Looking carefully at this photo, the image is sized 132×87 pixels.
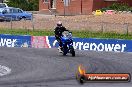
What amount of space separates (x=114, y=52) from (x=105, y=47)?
121cm

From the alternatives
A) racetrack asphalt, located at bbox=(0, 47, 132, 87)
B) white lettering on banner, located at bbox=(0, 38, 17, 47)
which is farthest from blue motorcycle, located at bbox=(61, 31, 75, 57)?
white lettering on banner, located at bbox=(0, 38, 17, 47)

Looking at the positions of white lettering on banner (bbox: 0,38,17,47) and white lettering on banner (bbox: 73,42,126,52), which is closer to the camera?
white lettering on banner (bbox: 73,42,126,52)

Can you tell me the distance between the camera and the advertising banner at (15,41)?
1260 inches

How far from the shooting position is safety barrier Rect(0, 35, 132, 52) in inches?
1144

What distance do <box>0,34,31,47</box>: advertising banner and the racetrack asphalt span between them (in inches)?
84.3

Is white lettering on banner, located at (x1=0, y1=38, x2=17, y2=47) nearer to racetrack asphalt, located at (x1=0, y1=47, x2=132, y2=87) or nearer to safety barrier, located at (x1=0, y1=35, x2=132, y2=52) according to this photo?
safety barrier, located at (x1=0, y1=35, x2=132, y2=52)

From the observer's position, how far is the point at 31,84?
14.9m

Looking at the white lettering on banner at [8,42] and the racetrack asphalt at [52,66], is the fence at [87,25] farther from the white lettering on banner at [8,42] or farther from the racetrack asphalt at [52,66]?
the racetrack asphalt at [52,66]

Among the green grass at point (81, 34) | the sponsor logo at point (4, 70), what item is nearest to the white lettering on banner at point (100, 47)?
the green grass at point (81, 34)

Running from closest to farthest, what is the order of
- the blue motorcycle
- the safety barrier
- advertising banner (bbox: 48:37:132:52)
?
the blue motorcycle → advertising banner (bbox: 48:37:132:52) → the safety barrier

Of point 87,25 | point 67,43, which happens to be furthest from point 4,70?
point 87,25

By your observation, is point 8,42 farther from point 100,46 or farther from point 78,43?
point 100,46

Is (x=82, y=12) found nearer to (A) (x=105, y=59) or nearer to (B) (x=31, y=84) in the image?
(A) (x=105, y=59)

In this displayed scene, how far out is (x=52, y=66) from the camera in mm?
20672
